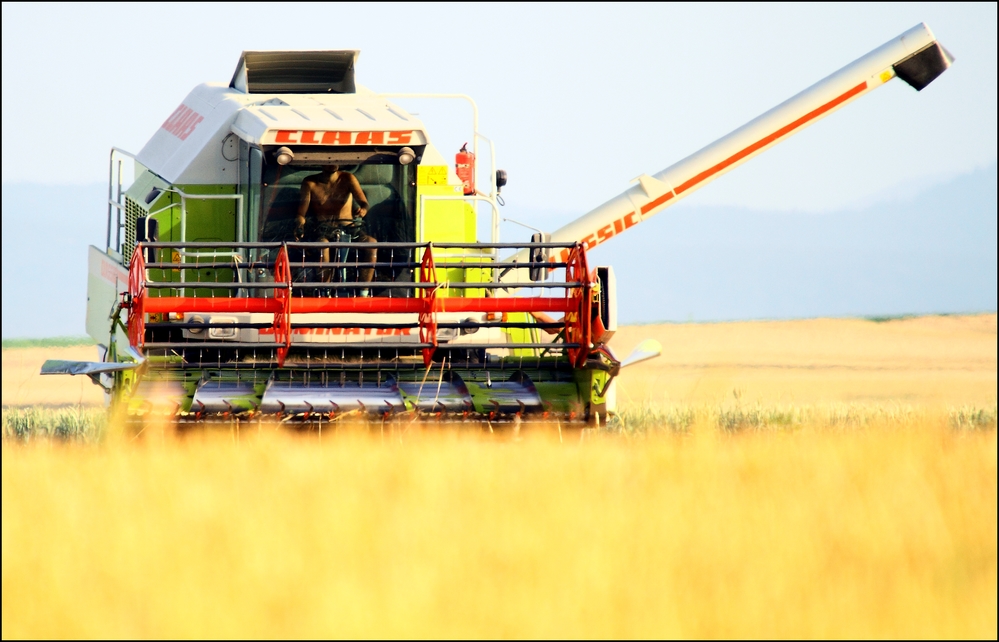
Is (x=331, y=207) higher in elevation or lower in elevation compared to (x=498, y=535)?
higher

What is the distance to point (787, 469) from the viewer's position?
6.22 meters

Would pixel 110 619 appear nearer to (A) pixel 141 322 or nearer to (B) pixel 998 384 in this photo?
(A) pixel 141 322

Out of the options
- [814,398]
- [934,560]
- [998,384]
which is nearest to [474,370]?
[934,560]

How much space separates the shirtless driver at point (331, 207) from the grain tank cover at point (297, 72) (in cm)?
132

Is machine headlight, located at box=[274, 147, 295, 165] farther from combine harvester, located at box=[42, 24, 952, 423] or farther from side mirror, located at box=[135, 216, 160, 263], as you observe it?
side mirror, located at box=[135, 216, 160, 263]

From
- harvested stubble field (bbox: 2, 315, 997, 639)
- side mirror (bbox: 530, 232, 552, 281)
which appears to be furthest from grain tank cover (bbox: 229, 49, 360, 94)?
harvested stubble field (bbox: 2, 315, 997, 639)

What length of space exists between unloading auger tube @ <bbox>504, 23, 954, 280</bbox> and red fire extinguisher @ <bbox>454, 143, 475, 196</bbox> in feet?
5.57

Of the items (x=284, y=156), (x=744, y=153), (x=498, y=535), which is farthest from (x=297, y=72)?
(x=498, y=535)

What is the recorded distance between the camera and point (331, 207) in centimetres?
955

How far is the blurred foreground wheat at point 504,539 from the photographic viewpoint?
397cm

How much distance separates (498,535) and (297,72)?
6.71m

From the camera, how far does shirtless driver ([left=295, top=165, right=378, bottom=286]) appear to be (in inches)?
374

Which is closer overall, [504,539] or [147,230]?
[504,539]

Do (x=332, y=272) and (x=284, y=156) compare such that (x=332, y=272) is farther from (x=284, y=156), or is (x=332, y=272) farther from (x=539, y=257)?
(x=539, y=257)
